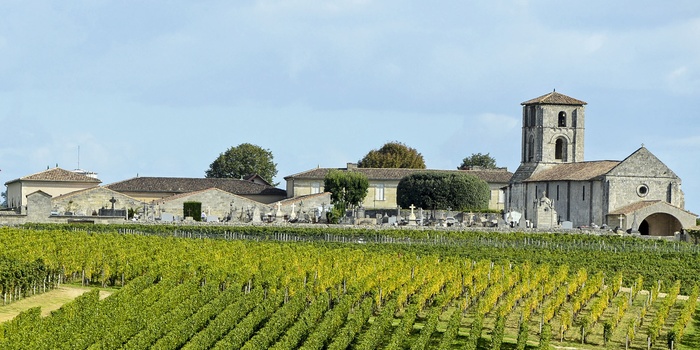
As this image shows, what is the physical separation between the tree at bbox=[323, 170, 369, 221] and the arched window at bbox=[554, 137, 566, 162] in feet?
54.4

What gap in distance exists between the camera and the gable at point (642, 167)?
75438 millimetres

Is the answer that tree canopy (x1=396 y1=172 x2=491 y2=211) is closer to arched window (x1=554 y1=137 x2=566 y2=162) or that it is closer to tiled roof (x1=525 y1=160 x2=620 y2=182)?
arched window (x1=554 y1=137 x2=566 y2=162)

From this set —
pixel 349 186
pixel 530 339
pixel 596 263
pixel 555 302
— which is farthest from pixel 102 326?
pixel 349 186

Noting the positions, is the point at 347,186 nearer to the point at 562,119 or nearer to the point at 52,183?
the point at 562,119

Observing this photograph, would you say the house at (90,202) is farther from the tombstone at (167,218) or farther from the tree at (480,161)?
the tree at (480,161)

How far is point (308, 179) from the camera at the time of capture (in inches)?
4016

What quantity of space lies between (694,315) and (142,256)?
1951 cm

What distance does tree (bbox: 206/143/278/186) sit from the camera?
4734 inches

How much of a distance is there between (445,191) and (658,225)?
21.5m

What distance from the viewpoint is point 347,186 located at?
96.3 m

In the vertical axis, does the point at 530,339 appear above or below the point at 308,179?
below

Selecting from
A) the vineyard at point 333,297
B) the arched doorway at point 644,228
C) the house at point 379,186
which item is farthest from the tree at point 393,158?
the vineyard at point 333,297

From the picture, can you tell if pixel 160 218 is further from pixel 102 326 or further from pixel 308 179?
pixel 102 326

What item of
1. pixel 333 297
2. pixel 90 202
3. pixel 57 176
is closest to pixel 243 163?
pixel 57 176
